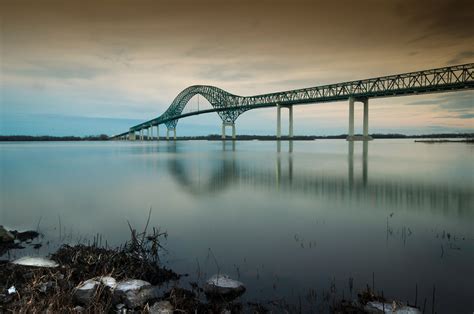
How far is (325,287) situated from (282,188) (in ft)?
35.8

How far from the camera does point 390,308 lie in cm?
A: 431

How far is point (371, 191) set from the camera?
15.0 metres

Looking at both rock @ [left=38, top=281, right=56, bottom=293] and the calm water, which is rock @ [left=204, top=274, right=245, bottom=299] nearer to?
the calm water

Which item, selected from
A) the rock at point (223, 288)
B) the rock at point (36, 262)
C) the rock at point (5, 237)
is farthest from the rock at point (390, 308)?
the rock at point (5, 237)

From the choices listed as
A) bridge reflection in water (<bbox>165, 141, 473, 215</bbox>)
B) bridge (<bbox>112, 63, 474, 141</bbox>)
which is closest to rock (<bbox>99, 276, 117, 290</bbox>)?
bridge reflection in water (<bbox>165, 141, 473, 215</bbox>)

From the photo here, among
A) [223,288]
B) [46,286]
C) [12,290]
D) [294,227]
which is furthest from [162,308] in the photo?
[294,227]

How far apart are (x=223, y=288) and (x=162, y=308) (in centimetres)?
105

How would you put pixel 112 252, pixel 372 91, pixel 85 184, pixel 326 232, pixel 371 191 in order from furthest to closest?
pixel 372 91 → pixel 85 184 → pixel 371 191 → pixel 326 232 → pixel 112 252

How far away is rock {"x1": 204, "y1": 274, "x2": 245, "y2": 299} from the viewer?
5039 mm

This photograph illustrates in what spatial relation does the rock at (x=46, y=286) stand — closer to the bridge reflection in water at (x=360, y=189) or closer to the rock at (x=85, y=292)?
the rock at (x=85, y=292)

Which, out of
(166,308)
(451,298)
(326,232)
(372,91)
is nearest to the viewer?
(166,308)

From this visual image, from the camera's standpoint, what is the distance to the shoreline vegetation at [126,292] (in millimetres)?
4414

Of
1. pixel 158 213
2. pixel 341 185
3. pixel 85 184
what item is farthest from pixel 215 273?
pixel 85 184

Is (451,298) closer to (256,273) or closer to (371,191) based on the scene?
(256,273)
